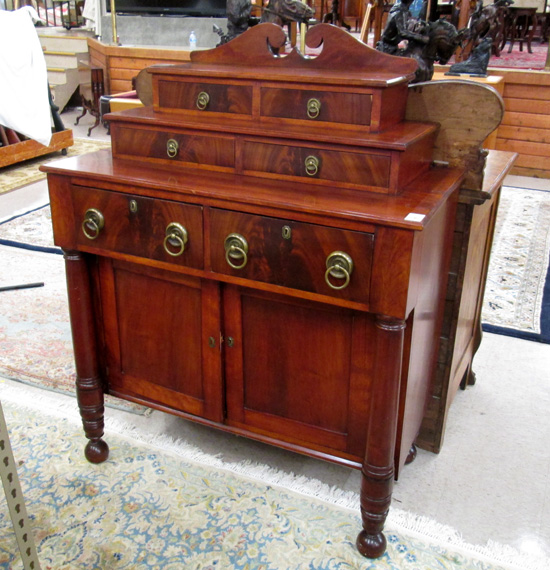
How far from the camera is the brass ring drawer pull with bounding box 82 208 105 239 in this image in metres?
1.54

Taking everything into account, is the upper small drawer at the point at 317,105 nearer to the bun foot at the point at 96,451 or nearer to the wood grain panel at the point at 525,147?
the bun foot at the point at 96,451

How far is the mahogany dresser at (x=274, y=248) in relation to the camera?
52.1 inches

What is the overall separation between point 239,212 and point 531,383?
1485 mm

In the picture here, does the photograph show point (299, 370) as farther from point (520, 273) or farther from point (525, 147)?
point (525, 147)

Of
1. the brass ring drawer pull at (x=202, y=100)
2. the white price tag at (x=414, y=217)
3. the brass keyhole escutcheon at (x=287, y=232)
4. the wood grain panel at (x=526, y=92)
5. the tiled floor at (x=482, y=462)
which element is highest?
the brass ring drawer pull at (x=202, y=100)

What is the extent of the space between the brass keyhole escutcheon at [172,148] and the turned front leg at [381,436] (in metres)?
0.68

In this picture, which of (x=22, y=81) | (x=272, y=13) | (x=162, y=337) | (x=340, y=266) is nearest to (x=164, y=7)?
(x=22, y=81)

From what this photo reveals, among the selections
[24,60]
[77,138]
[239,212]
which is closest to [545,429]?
[239,212]

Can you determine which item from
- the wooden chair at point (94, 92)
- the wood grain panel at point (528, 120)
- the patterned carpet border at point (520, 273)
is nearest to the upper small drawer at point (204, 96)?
the patterned carpet border at point (520, 273)

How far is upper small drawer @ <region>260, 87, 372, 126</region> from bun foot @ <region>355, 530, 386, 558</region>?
0.98 metres

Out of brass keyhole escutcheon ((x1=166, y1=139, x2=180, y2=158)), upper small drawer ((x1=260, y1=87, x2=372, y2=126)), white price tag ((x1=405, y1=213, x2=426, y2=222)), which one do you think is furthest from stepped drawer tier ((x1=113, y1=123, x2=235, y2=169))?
white price tag ((x1=405, y1=213, x2=426, y2=222))

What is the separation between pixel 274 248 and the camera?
4.45ft

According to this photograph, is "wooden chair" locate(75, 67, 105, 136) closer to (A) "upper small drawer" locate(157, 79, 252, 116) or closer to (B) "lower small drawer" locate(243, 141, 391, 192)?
(A) "upper small drawer" locate(157, 79, 252, 116)

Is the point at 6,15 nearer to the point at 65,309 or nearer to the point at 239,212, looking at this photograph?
the point at 65,309
